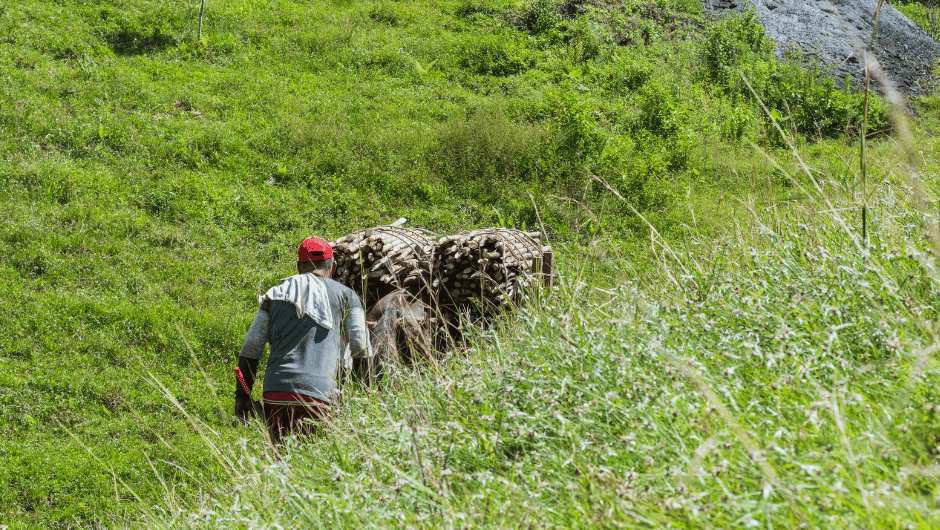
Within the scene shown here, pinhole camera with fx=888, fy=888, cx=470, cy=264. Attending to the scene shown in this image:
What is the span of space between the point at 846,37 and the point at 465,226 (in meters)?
12.5

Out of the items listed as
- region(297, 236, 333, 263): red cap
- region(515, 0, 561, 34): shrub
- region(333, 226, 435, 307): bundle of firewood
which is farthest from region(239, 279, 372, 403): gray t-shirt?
region(515, 0, 561, 34): shrub

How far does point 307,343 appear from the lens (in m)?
6.65

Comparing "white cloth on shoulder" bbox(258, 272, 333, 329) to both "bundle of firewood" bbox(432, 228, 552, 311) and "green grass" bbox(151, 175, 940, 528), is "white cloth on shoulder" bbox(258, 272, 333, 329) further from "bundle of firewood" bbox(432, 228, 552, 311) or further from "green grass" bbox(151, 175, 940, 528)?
"bundle of firewood" bbox(432, 228, 552, 311)

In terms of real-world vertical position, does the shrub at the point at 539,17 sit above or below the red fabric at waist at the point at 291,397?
above

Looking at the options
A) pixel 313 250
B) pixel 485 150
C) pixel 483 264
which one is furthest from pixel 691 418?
pixel 485 150

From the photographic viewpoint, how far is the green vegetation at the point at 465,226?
3.16 m

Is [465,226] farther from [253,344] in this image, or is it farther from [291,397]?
[291,397]

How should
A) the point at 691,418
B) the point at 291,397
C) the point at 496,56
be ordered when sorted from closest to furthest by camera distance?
the point at 691,418 < the point at 291,397 < the point at 496,56

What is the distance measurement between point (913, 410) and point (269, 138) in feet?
44.0

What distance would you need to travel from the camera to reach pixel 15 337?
10.3 meters

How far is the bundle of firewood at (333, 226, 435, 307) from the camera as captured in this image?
8.91m

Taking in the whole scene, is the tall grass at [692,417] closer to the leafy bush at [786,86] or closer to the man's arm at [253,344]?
the man's arm at [253,344]

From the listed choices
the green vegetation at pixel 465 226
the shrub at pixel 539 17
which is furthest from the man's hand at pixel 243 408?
the shrub at pixel 539 17

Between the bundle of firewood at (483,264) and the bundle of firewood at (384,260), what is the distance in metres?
0.18
